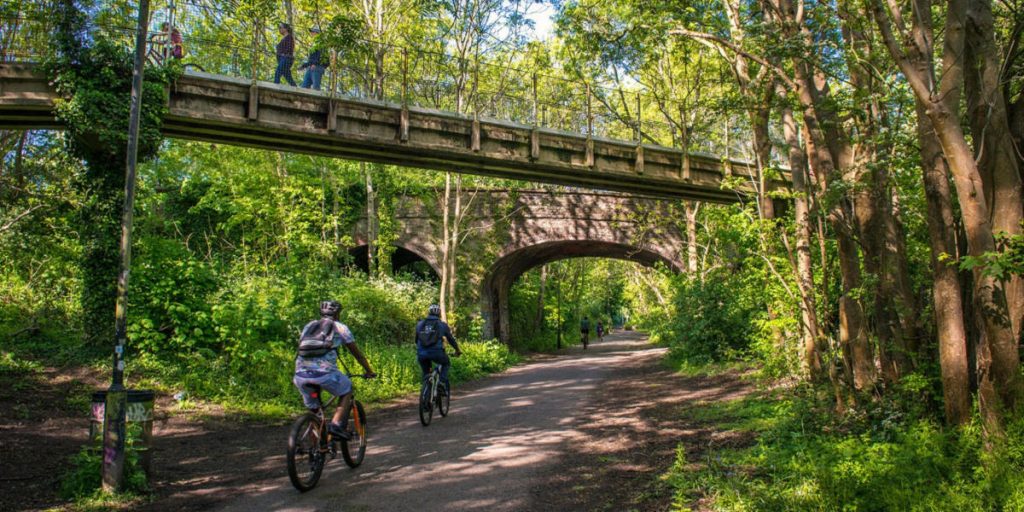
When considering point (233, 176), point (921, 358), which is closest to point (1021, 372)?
point (921, 358)

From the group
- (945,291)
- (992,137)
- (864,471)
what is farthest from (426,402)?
(992,137)

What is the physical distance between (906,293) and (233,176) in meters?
16.9

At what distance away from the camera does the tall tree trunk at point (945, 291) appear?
494cm

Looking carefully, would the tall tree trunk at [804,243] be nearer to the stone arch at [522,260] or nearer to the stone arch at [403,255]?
the stone arch at [522,260]

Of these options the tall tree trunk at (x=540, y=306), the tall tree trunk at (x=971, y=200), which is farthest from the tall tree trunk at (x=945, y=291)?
the tall tree trunk at (x=540, y=306)

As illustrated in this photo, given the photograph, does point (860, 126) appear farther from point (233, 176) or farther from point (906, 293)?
point (233, 176)

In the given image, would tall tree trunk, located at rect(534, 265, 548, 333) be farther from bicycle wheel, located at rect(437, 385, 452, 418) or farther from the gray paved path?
bicycle wheel, located at rect(437, 385, 452, 418)

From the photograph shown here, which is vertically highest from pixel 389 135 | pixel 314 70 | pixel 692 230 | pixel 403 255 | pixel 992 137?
pixel 314 70

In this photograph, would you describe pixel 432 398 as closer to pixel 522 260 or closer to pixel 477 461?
pixel 477 461

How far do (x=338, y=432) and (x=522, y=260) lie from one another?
2301cm

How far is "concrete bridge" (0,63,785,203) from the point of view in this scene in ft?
41.3

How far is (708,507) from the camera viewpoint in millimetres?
4664

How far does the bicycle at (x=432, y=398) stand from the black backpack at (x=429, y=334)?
1.43ft

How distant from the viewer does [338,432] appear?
5.98 m
